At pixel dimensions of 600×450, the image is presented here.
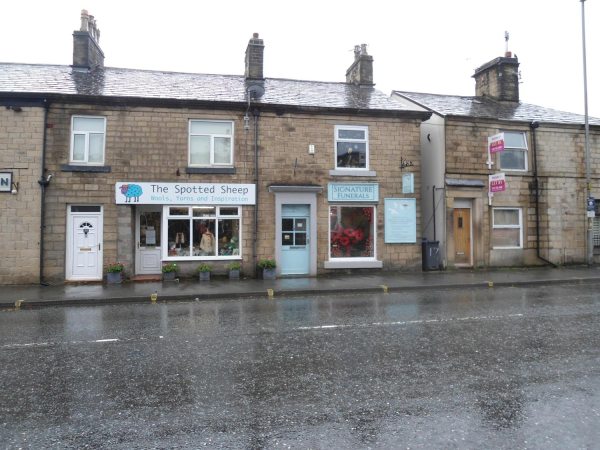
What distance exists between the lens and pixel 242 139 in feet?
46.7

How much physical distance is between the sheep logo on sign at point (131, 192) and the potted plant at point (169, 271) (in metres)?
2.33

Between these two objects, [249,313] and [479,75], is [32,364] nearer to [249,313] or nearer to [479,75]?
[249,313]

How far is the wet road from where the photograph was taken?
11.2 feet

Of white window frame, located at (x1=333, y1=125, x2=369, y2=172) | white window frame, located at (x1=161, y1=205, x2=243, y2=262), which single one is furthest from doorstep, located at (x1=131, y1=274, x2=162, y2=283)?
white window frame, located at (x1=333, y1=125, x2=369, y2=172)

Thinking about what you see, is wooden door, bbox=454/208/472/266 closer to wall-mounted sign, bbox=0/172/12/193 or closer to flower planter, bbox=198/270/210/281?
flower planter, bbox=198/270/210/281

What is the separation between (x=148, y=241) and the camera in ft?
46.4

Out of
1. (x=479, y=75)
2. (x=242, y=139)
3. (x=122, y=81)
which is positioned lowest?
(x=242, y=139)

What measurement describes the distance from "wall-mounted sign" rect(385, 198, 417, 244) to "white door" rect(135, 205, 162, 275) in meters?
7.94

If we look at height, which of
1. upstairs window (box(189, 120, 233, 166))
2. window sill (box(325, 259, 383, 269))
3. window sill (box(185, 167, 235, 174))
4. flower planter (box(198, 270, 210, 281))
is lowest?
flower planter (box(198, 270, 210, 281))

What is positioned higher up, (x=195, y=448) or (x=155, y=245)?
(x=155, y=245)

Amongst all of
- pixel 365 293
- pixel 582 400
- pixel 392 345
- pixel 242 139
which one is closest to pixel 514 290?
pixel 365 293

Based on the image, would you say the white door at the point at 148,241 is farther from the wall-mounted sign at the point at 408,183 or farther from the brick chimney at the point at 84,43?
the wall-mounted sign at the point at 408,183

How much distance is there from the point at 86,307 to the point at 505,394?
906 cm
